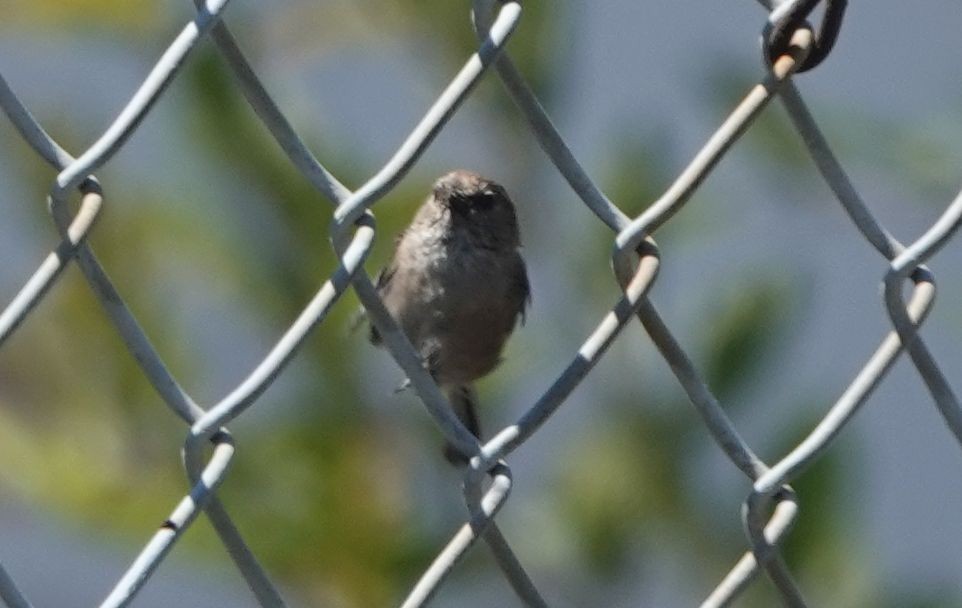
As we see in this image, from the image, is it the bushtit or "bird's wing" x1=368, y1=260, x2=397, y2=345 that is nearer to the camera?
the bushtit

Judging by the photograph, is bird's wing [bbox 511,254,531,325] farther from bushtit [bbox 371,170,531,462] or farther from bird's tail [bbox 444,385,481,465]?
bird's tail [bbox 444,385,481,465]

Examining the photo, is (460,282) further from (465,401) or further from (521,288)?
(465,401)

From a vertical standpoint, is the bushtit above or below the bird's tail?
above

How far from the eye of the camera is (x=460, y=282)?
11.0 ft

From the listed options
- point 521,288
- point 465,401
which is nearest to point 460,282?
point 521,288

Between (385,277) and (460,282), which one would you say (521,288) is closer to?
(460,282)

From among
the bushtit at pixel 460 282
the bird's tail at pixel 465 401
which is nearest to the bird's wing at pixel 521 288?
the bushtit at pixel 460 282

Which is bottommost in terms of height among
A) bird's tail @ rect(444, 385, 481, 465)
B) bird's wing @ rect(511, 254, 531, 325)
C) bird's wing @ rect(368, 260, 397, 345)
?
bird's tail @ rect(444, 385, 481, 465)

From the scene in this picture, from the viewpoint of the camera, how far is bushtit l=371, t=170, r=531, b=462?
3243mm

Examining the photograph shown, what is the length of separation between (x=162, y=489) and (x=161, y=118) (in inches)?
31.3

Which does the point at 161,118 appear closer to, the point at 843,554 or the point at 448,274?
the point at 448,274

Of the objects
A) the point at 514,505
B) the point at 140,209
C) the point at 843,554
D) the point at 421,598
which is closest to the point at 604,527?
the point at 514,505

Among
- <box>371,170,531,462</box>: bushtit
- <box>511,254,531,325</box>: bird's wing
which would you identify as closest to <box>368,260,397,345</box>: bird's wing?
<box>371,170,531,462</box>: bushtit

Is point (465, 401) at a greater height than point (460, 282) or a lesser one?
lesser
